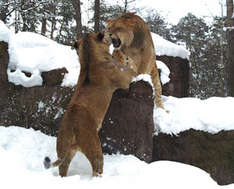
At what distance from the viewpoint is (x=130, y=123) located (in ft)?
17.9

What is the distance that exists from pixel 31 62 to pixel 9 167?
331 centimetres

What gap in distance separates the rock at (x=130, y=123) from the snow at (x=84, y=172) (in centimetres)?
25

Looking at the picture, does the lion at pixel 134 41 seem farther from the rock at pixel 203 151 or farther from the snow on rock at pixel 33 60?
the snow on rock at pixel 33 60

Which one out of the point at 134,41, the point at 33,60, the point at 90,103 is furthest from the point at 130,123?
the point at 33,60

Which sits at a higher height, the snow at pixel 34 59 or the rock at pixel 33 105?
the snow at pixel 34 59

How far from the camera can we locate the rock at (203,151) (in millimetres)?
6281

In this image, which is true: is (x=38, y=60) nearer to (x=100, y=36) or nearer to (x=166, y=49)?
(x=100, y=36)

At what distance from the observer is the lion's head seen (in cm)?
568

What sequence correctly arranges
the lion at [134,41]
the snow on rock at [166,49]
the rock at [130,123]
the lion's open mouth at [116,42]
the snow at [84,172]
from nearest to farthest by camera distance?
the snow at [84,172] → the rock at [130,123] → the lion's open mouth at [116,42] → the lion at [134,41] → the snow on rock at [166,49]

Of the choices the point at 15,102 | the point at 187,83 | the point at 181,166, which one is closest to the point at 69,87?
the point at 15,102

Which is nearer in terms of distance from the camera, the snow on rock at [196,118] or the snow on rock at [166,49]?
the snow on rock at [196,118]

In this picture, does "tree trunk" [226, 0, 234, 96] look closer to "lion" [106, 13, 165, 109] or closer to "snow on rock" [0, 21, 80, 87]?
"lion" [106, 13, 165, 109]

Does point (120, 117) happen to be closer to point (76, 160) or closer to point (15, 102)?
point (76, 160)

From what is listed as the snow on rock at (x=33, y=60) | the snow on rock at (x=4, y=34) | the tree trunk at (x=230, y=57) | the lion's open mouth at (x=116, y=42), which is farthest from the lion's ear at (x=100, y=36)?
the tree trunk at (x=230, y=57)
